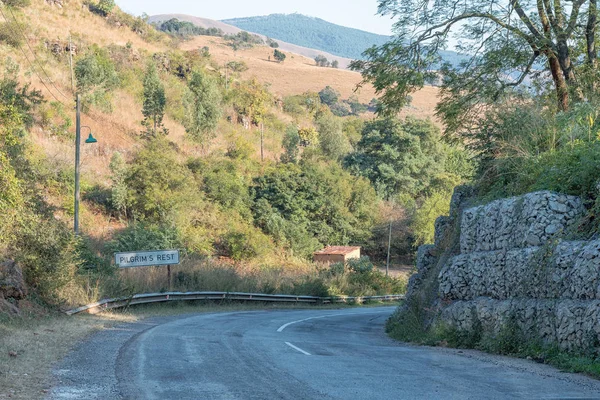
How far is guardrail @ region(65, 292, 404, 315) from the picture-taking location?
2323 cm

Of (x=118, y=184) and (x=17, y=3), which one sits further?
(x=17, y=3)

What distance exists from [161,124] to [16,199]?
44404 mm

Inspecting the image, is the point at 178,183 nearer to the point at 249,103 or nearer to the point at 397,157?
the point at 249,103

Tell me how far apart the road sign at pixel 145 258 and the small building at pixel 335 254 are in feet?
103

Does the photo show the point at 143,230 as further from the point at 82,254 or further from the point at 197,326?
the point at 197,326

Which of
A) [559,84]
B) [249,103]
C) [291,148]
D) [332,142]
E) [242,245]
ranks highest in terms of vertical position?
[249,103]

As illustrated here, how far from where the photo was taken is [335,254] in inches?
2421

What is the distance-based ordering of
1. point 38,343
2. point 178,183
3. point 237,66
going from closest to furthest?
point 38,343 < point 178,183 < point 237,66

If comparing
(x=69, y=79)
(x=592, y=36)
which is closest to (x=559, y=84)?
(x=592, y=36)

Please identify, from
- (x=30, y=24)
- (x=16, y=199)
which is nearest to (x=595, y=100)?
(x=16, y=199)

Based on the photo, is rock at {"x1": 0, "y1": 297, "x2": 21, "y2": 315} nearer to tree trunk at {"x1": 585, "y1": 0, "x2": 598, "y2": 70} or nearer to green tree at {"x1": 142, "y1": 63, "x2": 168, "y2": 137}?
tree trunk at {"x1": 585, "y1": 0, "x2": 598, "y2": 70}

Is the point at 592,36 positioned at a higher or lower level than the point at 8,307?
higher

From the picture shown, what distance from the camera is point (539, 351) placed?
1290cm

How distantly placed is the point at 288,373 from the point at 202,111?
176 feet
